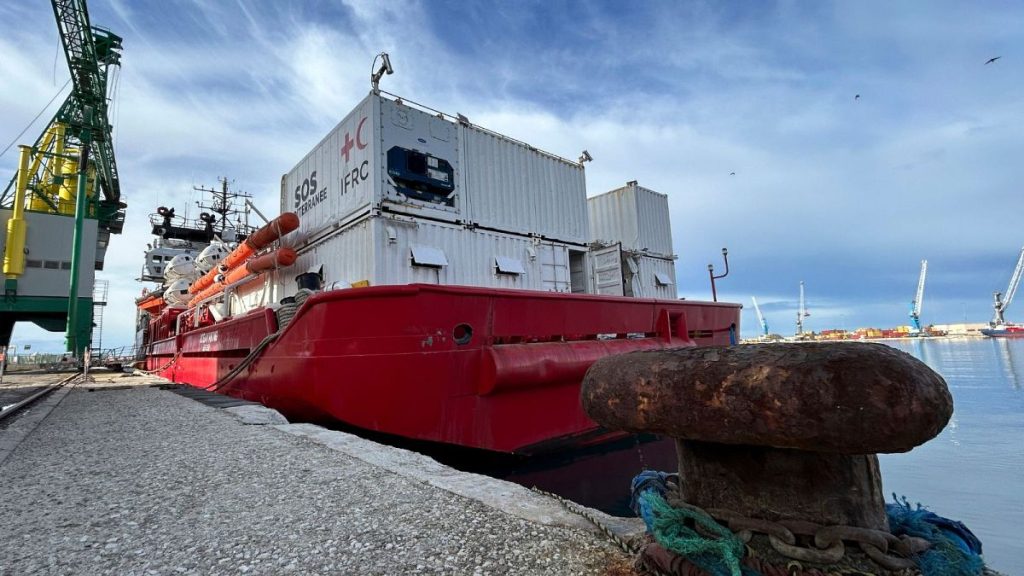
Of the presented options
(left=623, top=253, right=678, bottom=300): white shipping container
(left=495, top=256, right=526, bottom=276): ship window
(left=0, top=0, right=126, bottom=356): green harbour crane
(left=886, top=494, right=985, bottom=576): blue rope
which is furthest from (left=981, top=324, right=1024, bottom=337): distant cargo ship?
(left=0, top=0, right=126, bottom=356): green harbour crane

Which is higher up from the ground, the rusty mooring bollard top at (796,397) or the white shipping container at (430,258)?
the white shipping container at (430,258)

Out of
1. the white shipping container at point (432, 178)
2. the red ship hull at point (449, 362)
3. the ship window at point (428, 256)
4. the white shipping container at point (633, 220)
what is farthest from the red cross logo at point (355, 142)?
the white shipping container at point (633, 220)

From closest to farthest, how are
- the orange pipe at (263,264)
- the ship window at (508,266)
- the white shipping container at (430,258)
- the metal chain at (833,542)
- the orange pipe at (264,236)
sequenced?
1. the metal chain at (833,542)
2. the white shipping container at (430,258)
3. the ship window at (508,266)
4. the orange pipe at (263,264)
5. the orange pipe at (264,236)

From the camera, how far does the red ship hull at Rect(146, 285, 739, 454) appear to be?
468 centimetres

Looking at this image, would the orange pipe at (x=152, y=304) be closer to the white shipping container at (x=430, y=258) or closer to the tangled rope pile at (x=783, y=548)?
the white shipping container at (x=430, y=258)

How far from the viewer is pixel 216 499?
2334mm

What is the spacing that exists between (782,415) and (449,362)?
383 cm

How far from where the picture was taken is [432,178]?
278 inches

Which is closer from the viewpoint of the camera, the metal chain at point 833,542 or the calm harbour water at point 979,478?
the metal chain at point 833,542

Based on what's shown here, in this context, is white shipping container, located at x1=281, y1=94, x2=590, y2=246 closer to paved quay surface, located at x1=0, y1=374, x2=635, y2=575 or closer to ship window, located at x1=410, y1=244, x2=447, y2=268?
ship window, located at x1=410, y1=244, x2=447, y2=268

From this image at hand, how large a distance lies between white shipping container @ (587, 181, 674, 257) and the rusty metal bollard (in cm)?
936

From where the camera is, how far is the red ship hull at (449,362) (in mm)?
4676

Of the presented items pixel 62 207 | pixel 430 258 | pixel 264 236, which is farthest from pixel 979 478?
pixel 62 207

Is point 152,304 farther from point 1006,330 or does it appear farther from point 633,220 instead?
point 1006,330
